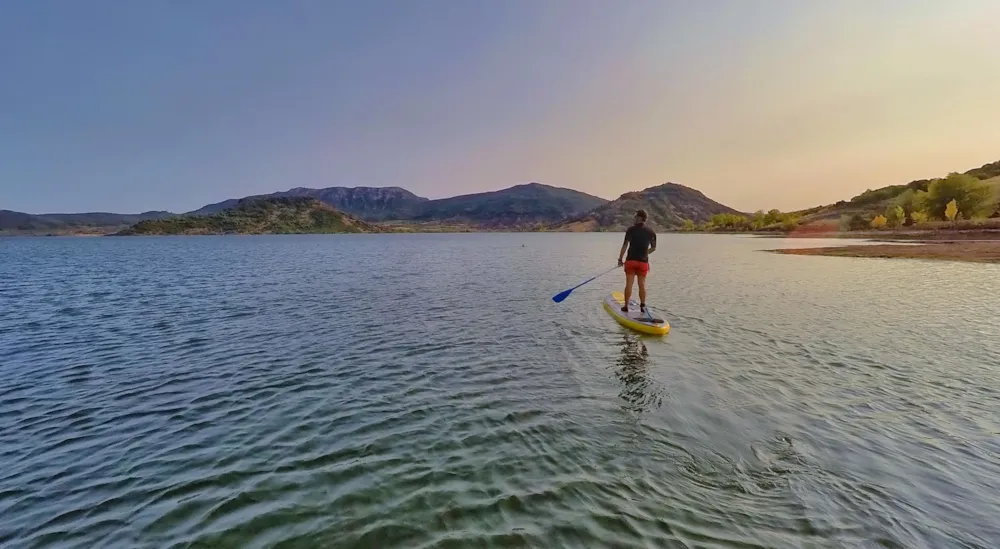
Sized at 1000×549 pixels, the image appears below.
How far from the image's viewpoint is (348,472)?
788 centimetres

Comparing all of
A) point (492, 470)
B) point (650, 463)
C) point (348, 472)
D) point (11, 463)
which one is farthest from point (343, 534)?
point (11, 463)

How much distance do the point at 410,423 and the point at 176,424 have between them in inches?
209

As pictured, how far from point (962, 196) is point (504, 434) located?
→ 137 meters

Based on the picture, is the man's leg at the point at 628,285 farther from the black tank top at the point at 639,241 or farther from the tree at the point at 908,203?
the tree at the point at 908,203

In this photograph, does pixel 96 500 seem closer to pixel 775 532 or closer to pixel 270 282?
pixel 775 532

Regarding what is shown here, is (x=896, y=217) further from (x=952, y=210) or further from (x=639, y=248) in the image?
(x=639, y=248)

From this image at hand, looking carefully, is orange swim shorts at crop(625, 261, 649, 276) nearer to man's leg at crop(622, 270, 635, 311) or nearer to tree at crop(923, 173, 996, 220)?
man's leg at crop(622, 270, 635, 311)

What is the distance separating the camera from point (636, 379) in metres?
12.7

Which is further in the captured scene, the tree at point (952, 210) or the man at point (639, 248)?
the tree at point (952, 210)

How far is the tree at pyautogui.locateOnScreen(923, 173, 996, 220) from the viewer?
96375 millimetres

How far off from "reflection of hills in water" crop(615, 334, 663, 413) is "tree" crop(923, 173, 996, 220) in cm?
12269

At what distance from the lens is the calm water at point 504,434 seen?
636 centimetres

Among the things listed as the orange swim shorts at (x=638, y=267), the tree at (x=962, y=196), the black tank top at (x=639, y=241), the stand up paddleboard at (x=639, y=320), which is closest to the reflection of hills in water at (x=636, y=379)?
the stand up paddleboard at (x=639, y=320)

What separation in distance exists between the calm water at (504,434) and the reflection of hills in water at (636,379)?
93mm
